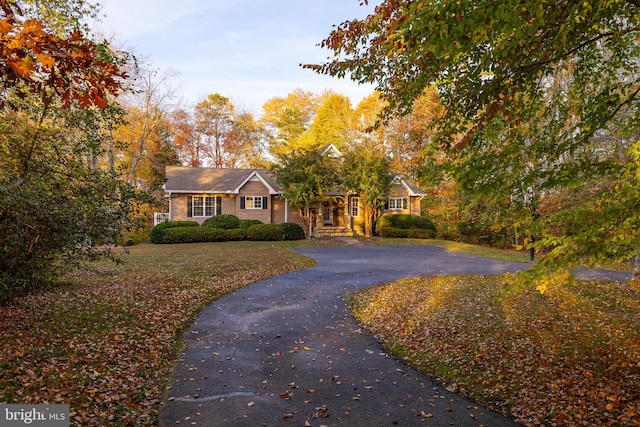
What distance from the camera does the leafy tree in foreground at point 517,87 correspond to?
3.62 meters

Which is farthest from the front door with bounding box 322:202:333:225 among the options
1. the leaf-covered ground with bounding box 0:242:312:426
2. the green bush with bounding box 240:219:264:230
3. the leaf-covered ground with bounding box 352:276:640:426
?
the leaf-covered ground with bounding box 352:276:640:426

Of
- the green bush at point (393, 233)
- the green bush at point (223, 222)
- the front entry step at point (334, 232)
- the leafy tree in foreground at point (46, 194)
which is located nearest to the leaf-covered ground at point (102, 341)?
the leafy tree in foreground at point (46, 194)

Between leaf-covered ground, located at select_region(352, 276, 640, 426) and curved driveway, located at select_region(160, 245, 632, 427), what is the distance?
491 millimetres

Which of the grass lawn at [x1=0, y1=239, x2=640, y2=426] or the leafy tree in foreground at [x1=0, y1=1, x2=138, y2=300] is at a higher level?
the leafy tree in foreground at [x1=0, y1=1, x2=138, y2=300]

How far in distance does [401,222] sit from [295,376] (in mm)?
26548

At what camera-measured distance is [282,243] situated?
1038 inches

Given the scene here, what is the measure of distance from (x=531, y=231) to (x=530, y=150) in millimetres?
1056

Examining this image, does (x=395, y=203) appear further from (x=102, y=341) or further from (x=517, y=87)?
(x=102, y=341)

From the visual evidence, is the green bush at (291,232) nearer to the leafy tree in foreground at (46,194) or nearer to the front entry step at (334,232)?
the front entry step at (334,232)

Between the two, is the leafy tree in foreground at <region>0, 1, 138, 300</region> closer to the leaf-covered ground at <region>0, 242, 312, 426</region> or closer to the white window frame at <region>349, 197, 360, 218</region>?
the leaf-covered ground at <region>0, 242, 312, 426</region>

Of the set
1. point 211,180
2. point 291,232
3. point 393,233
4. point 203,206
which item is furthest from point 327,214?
point 203,206

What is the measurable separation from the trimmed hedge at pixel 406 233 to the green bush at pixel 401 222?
0.37 metres

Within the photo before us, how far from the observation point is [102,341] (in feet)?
21.5

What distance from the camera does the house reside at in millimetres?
30234
